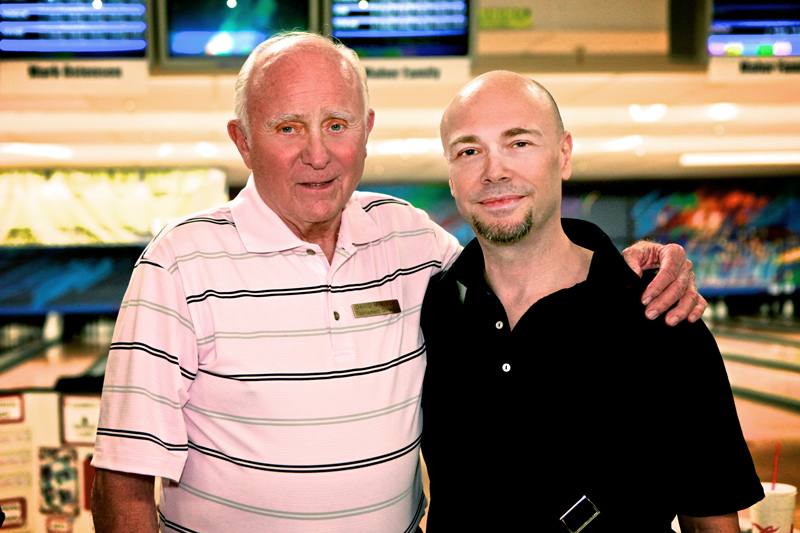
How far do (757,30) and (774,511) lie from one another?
81.9 inches

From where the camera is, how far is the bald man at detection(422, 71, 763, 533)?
4.19 feet

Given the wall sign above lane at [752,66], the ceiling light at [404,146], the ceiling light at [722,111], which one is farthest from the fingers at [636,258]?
the ceiling light at [404,146]

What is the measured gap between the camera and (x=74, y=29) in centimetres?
277

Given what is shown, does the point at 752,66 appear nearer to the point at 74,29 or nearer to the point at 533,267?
the point at 533,267

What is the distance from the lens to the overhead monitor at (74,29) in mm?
2715

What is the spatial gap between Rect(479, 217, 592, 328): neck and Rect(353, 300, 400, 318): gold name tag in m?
0.22

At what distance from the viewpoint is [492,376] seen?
1354 mm

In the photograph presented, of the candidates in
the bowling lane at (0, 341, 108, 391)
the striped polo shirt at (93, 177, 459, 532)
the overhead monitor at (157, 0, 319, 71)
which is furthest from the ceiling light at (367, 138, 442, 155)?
the striped polo shirt at (93, 177, 459, 532)

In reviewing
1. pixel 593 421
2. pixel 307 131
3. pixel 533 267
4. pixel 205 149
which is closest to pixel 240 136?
pixel 307 131

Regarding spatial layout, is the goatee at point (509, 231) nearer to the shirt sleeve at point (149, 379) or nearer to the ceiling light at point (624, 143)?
the shirt sleeve at point (149, 379)

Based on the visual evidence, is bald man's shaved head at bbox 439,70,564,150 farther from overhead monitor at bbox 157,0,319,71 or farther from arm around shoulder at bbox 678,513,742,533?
overhead monitor at bbox 157,0,319,71

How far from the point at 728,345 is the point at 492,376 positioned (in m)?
10.3

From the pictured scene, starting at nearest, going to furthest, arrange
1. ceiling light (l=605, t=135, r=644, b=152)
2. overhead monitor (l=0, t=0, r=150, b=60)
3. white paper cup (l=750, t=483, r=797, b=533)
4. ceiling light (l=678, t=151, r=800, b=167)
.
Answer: white paper cup (l=750, t=483, r=797, b=533) → overhead monitor (l=0, t=0, r=150, b=60) → ceiling light (l=605, t=135, r=644, b=152) → ceiling light (l=678, t=151, r=800, b=167)

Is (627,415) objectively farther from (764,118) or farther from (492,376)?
(764,118)
